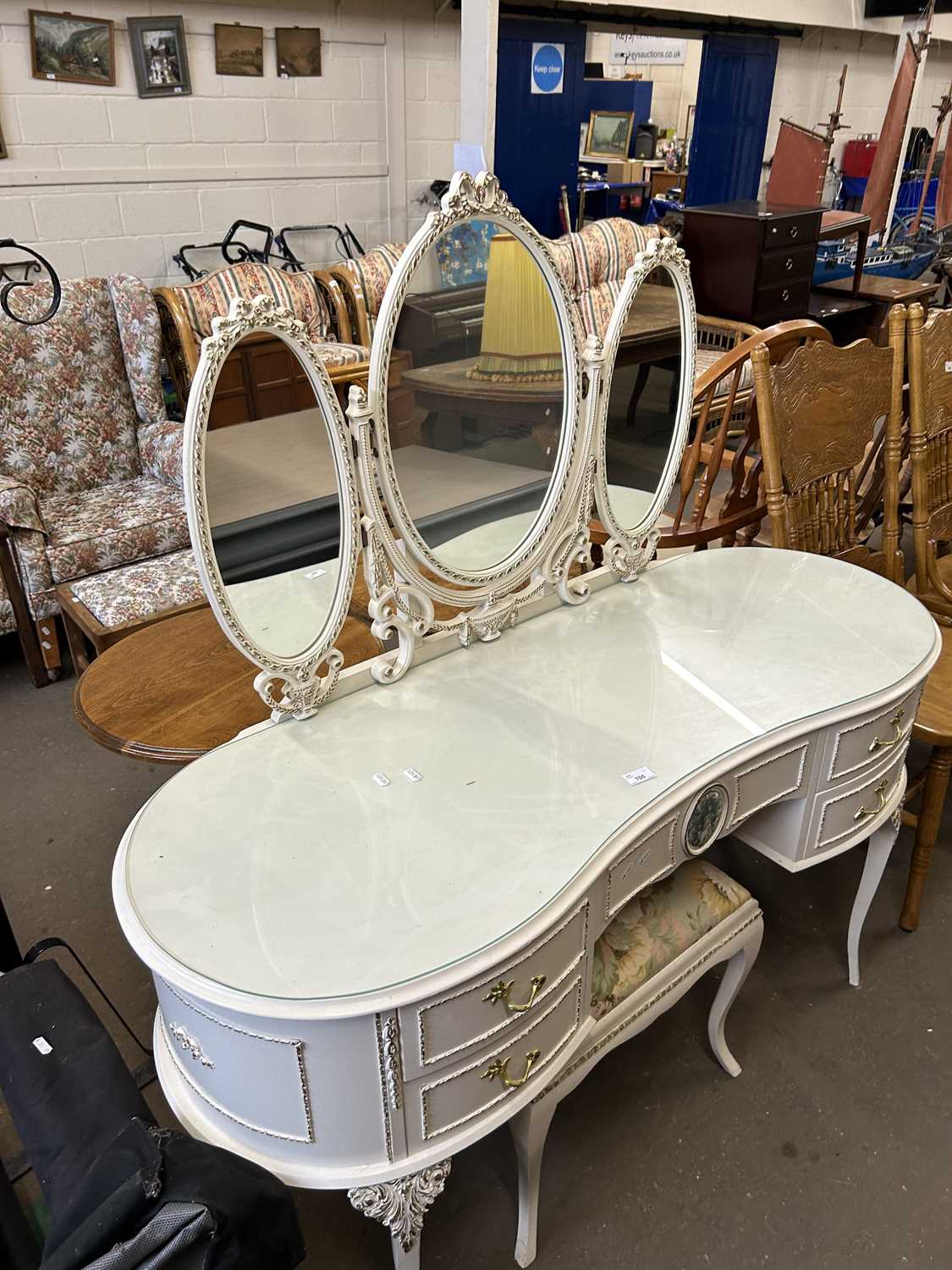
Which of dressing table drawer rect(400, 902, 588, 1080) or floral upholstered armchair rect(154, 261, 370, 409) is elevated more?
floral upholstered armchair rect(154, 261, 370, 409)

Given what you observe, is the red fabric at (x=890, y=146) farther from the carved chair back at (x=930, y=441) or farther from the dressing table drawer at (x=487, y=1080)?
the dressing table drawer at (x=487, y=1080)

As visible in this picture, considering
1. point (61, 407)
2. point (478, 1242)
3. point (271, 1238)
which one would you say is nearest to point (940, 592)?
point (478, 1242)

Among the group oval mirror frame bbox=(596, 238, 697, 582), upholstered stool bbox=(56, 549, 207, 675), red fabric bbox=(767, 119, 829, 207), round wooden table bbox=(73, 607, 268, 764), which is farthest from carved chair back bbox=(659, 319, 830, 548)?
red fabric bbox=(767, 119, 829, 207)

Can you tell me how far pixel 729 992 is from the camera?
1.54 metres

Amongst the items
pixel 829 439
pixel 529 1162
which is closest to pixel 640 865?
pixel 529 1162

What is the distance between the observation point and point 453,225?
1222mm

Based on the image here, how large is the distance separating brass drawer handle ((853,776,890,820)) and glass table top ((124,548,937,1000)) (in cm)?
21

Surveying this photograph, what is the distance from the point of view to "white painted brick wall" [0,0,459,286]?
367 cm

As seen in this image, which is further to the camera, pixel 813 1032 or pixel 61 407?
pixel 61 407

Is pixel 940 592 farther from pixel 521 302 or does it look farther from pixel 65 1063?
pixel 65 1063

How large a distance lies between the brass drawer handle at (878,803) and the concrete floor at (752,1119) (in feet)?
1.57

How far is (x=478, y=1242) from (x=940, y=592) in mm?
1634

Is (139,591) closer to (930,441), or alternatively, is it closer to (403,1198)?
(403,1198)

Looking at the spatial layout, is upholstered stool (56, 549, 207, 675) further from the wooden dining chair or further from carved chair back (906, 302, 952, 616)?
carved chair back (906, 302, 952, 616)
